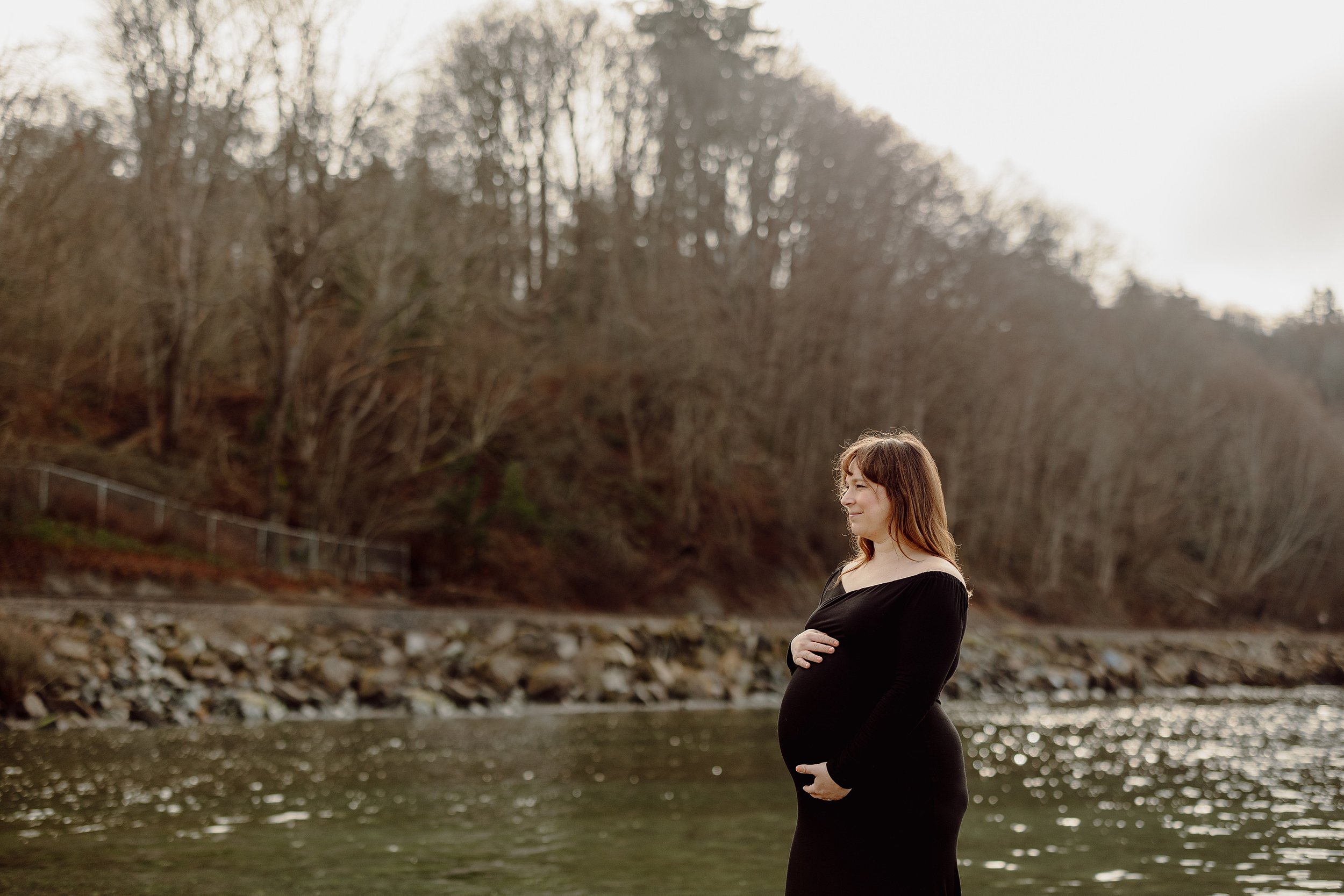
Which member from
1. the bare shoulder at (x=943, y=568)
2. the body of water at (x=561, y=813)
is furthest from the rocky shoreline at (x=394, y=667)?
the bare shoulder at (x=943, y=568)

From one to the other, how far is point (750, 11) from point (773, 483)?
61.5ft

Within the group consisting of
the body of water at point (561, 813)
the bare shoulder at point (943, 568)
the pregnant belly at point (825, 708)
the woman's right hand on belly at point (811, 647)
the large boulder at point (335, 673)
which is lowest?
the large boulder at point (335, 673)

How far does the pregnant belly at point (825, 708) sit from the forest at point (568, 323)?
721 inches

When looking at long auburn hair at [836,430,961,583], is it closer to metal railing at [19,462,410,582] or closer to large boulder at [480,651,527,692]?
large boulder at [480,651,527,692]

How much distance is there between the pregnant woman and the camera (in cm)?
337

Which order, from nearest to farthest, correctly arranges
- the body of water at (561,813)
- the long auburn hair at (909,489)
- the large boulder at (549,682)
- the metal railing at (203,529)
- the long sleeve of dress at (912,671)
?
the long sleeve of dress at (912,671) < the long auburn hair at (909,489) < the body of water at (561,813) < the large boulder at (549,682) < the metal railing at (203,529)

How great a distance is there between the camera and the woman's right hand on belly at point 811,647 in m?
3.58

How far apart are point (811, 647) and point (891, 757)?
0.40 m

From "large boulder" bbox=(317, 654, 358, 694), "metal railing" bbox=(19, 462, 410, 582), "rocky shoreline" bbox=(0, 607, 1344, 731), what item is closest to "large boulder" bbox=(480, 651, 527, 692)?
"rocky shoreline" bbox=(0, 607, 1344, 731)

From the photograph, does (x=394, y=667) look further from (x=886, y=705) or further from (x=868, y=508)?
(x=886, y=705)

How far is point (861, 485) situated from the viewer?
361cm

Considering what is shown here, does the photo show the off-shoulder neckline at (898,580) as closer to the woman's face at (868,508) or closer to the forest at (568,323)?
the woman's face at (868,508)

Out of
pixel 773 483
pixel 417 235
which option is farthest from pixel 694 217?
pixel 417 235

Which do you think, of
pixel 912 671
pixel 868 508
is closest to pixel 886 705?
pixel 912 671
